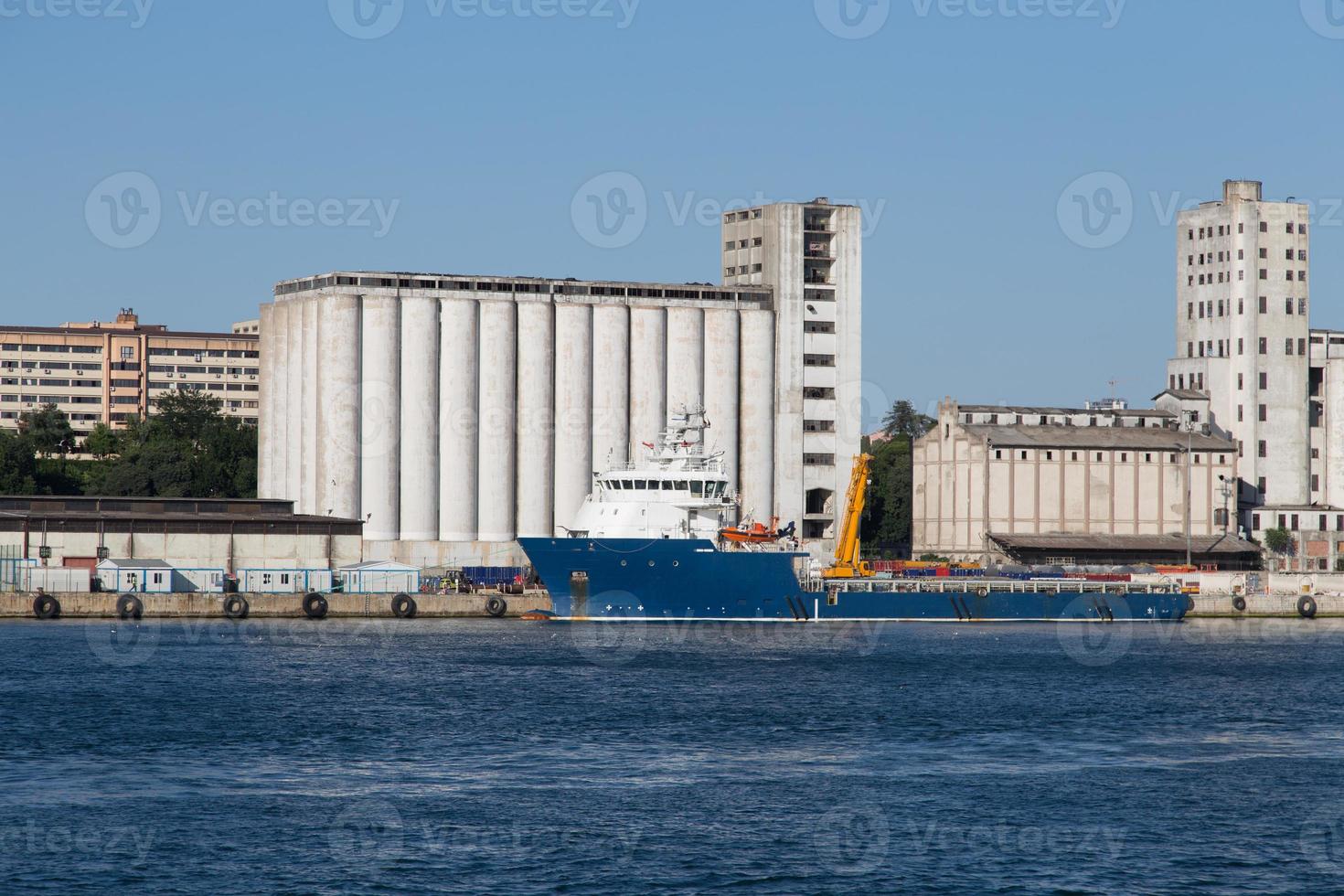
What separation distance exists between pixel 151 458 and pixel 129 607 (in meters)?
61.6

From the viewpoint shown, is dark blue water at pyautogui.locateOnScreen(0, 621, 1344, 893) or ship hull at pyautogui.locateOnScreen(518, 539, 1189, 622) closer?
dark blue water at pyautogui.locateOnScreen(0, 621, 1344, 893)

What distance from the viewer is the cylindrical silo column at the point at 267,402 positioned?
131m

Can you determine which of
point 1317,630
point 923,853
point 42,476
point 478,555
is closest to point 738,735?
point 923,853

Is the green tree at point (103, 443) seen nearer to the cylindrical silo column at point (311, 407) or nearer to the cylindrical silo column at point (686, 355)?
the cylindrical silo column at point (311, 407)

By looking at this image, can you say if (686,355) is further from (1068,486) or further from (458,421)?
(1068,486)

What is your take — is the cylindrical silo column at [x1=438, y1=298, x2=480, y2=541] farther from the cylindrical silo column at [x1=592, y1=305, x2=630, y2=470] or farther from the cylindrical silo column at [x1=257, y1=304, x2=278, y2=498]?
the cylindrical silo column at [x1=257, y1=304, x2=278, y2=498]

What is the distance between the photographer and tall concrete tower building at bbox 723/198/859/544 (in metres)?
135

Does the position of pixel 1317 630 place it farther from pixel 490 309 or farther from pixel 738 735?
pixel 738 735

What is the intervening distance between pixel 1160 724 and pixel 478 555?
74.6 m

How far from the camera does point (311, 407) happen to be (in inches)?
4902

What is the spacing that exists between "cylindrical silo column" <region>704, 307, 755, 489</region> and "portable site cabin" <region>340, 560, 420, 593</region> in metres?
35.0

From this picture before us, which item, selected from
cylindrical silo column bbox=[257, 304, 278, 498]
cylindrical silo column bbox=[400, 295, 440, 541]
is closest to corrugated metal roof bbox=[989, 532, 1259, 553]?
cylindrical silo column bbox=[400, 295, 440, 541]

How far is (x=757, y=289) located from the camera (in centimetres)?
13550

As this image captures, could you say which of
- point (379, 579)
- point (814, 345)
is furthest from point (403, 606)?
point (814, 345)
